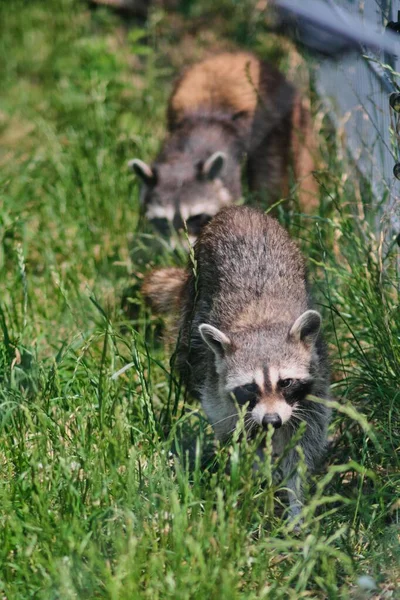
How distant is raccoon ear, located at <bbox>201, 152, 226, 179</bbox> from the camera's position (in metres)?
6.33

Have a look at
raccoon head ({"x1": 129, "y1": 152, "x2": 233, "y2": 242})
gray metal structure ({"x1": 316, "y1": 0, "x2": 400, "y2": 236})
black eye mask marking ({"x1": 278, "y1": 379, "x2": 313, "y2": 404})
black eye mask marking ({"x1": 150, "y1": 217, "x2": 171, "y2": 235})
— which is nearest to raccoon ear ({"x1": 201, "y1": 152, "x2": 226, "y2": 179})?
raccoon head ({"x1": 129, "y1": 152, "x2": 233, "y2": 242})

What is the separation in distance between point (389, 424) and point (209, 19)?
5.94 m

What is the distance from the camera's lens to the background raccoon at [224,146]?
6.36m

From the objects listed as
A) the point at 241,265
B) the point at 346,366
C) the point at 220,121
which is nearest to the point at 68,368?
the point at 241,265


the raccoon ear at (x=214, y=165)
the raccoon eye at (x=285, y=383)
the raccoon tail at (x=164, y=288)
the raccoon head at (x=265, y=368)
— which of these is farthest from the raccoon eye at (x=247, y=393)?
the raccoon ear at (x=214, y=165)

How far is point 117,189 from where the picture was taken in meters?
6.32

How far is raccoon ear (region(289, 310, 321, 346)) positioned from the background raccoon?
2487 mm

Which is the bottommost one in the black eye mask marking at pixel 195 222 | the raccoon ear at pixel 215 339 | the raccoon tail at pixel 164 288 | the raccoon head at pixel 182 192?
the black eye mask marking at pixel 195 222

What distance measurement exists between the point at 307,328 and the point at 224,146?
3.05 metres

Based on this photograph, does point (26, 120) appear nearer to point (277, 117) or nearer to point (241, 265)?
point (277, 117)

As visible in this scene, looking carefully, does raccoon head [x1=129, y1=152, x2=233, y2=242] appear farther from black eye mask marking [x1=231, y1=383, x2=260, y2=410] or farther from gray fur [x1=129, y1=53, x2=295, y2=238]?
black eye mask marking [x1=231, y1=383, x2=260, y2=410]

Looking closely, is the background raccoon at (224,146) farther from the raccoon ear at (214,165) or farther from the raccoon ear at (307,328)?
the raccoon ear at (307,328)

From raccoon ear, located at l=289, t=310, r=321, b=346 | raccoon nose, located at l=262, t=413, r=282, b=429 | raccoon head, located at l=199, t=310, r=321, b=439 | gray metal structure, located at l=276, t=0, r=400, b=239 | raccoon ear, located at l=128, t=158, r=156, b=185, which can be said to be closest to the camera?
raccoon nose, located at l=262, t=413, r=282, b=429

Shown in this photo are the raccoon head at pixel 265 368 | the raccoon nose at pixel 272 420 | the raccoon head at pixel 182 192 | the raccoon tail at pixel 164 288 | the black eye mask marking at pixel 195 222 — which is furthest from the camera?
the black eye mask marking at pixel 195 222
